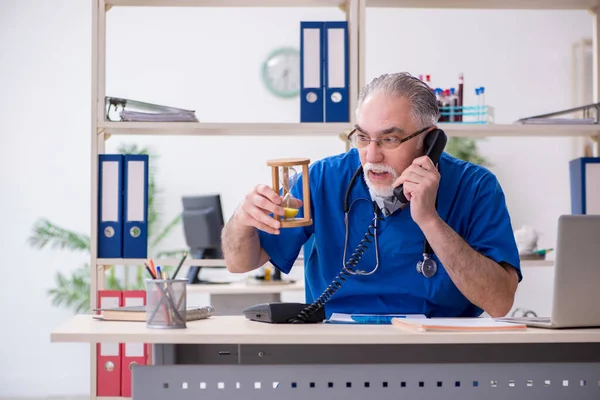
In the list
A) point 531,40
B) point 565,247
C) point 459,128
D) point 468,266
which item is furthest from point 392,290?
point 531,40

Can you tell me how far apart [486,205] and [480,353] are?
0.56m

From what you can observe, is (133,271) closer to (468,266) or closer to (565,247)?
(468,266)

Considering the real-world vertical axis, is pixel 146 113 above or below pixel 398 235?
above

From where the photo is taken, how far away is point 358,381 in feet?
4.77

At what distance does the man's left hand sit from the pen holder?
61 centimetres

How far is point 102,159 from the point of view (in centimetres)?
275

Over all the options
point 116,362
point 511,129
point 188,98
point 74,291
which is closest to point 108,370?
point 116,362

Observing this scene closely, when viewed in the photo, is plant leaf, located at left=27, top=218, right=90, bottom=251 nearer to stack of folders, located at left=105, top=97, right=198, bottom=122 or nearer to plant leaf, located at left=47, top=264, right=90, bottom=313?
plant leaf, located at left=47, top=264, right=90, bottom=313

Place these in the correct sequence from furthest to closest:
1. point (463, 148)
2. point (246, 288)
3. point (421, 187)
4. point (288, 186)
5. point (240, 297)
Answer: point (463, 148)
point (240, 297)
point (246, 288)
point (421, 187)
point (288, 186)

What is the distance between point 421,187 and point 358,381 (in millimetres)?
525

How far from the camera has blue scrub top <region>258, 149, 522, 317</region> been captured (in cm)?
196

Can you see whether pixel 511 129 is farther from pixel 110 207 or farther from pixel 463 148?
pixel 463 148

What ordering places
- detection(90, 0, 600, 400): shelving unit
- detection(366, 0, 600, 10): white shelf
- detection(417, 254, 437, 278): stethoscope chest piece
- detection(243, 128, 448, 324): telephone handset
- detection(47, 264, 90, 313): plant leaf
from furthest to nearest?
detection(47, 264, 90, 313): plant leaf, detection(366, 0, 600, 10): white shelf, detection(90, 0, 600, 400): shelving unit, detection(417, 254, 437, 278): stethoscope chest piece, detection(243, 128, 448, 324): telephone handset

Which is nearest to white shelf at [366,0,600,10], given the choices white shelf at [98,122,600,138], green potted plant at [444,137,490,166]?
white shelf at [98,122,600,138]
